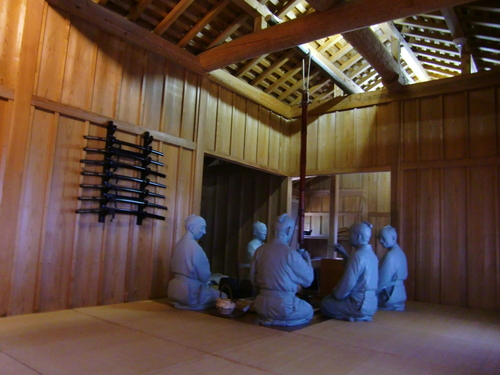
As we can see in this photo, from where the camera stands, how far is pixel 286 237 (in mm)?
4480

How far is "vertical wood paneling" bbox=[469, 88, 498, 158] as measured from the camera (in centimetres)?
625

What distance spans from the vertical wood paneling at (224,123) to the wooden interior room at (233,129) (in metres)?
0.03

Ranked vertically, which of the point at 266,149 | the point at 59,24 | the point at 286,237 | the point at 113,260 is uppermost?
the point at 59,24

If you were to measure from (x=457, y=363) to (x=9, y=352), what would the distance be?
3.69m

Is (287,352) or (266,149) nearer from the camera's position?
(287,352)

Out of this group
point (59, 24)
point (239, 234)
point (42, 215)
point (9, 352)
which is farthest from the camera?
point (239, 234)

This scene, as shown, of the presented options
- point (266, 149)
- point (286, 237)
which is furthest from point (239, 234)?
point (286, 237)

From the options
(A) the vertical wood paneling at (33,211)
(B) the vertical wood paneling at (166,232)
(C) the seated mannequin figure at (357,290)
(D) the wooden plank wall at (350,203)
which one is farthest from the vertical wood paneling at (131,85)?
(D) the wooden plank wall at (350,203)

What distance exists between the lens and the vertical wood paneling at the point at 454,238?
624 cm

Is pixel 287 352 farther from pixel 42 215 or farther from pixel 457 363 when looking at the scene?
pixel 42 215

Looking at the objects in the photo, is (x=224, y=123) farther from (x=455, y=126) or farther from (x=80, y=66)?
(x=455, y=126)

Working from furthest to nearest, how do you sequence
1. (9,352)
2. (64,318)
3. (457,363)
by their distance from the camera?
1. (64,318)
2. (457,363)
3. (9,352)

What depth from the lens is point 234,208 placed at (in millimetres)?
9289

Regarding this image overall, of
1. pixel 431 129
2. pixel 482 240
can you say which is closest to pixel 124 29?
pixel 431 129
